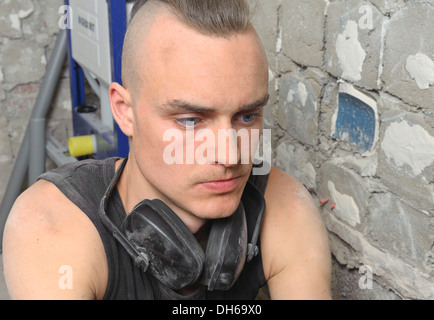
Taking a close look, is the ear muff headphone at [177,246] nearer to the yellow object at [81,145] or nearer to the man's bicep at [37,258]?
the man's bicep at [37,258]

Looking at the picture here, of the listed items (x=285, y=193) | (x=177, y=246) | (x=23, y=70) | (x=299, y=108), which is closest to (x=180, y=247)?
(x=177, y=246)

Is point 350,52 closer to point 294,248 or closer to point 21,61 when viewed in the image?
point 294,248

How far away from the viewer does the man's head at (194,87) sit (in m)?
1.16

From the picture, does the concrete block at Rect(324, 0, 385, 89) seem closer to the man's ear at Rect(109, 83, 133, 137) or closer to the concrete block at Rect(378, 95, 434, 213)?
the concrete block at Rect(378, 95, 434, 213)

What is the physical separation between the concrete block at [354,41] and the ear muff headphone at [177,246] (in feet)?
1.90

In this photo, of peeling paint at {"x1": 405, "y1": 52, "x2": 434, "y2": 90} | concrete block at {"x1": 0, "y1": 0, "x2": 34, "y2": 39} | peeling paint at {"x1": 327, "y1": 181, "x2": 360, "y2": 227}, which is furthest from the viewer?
concrete block at {"x1": 0, "y1": 0, "x2": 34, "y2": 39}

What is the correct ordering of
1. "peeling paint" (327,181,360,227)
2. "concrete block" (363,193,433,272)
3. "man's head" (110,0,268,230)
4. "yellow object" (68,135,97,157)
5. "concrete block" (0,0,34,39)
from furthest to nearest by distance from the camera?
"concrete block" (0,0,34,39) < "yellow object" (68,135,97,157) < "peeling paint" (327,181,360,227) < "concrete block" (363,193,433,272) < "man's head" (110,0,268,230)

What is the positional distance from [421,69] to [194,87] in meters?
0.57

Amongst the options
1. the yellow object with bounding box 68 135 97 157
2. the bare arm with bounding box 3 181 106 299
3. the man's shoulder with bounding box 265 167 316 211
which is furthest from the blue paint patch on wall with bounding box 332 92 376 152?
the yellow object with bounding box 68 135 97 157

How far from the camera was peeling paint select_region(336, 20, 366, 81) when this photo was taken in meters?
1.58

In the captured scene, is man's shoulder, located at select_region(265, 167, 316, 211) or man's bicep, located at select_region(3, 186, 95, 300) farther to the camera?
man's shoulder, located at select_region(265, 167, 316, 211)

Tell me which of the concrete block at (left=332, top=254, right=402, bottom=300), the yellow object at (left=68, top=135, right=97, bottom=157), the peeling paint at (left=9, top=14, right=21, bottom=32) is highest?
the peeling paint at (left=9, top=14, right=21, bottom=32)

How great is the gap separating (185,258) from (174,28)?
1.62ft

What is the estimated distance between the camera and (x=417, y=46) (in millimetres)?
1345
